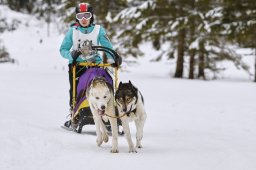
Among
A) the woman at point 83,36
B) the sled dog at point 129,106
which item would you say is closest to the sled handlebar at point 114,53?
the woman at point 83,36

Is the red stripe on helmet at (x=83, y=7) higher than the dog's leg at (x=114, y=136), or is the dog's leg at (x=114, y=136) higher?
the red stripe on helmet at (x=83, y=7)

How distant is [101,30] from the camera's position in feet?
25.5

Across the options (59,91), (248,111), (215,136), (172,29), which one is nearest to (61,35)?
(172,29)

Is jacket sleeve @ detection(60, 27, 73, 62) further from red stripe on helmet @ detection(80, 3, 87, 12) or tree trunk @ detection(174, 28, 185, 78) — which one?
Answer: tree trunk @ detection(174, 28, 185, 78)

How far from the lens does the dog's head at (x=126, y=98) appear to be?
5.87m

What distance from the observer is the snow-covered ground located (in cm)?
539

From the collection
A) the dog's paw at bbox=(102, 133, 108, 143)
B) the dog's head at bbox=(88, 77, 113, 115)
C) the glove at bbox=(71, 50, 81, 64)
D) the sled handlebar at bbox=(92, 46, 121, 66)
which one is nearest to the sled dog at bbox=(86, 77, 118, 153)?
the dog's head at bbox=(88, 77, 113, 115)

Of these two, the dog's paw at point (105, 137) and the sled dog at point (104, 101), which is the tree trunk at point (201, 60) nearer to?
the dog's paw at point (105, 137)

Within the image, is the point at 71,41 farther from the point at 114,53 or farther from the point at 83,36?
the point at 114,53

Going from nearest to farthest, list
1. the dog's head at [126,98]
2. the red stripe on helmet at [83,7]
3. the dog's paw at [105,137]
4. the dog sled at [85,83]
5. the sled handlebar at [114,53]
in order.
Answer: the dog's head at [126,98] < the dog's paw at [105,137] < the sled handlebar at [114,53] < the dog sled at [85,83] < the red stripe on helmet at [83,7]

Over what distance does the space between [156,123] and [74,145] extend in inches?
145

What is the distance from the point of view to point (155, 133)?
833 cm

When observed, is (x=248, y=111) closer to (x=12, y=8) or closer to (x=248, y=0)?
(x=248, y=0)

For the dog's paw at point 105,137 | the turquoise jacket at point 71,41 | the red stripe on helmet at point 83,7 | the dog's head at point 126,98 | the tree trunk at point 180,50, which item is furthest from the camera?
the tree trunk at point 180,50
